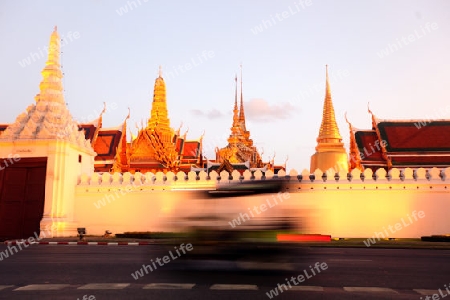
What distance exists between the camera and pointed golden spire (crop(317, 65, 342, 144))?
167 feet

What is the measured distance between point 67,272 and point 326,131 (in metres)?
44.8

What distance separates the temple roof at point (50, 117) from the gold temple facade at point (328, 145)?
30577 mm

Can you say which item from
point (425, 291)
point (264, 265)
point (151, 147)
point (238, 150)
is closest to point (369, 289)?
point (425, 291)

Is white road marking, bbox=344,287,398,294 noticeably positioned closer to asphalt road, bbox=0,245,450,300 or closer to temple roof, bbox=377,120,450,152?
asphalt road, bbox=0,245,450,300

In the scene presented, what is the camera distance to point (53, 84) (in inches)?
990

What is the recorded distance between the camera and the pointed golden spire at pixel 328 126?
50781 mm

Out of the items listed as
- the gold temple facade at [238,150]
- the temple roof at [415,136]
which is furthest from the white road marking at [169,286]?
the gold temple facade at [238,150]

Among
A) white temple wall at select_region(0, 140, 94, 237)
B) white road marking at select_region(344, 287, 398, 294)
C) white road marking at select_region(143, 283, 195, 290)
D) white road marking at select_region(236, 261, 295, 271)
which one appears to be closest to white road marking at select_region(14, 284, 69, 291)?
white road marking at select_region(143, 283, 195, 290)

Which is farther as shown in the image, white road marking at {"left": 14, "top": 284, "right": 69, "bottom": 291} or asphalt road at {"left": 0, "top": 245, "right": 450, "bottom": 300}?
white road marking at {"left": 14, "top": 284, "right": 69, "bottom": 291}

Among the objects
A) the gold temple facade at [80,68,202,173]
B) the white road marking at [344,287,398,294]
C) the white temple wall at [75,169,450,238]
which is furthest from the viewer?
the gold temple facade at [80,68,202,173]

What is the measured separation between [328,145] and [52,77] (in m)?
32.5

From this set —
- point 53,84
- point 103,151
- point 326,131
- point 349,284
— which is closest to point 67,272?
point 349,284

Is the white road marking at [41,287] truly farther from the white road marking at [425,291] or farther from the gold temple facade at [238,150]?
the gold temple facade at [238,150]

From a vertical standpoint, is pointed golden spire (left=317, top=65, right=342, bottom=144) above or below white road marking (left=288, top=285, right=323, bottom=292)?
above
